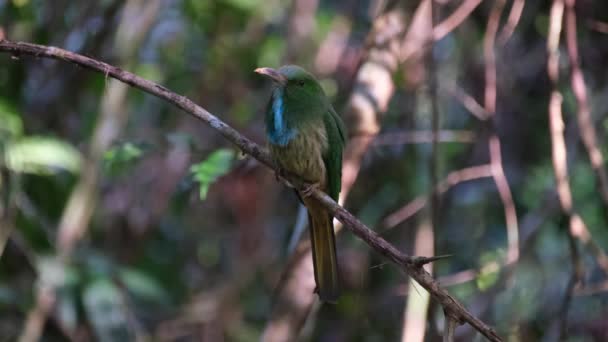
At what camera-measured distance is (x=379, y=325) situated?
5.54 metres

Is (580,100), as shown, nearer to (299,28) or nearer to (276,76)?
(276,76)

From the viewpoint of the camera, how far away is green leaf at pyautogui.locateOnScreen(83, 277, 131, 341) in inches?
181

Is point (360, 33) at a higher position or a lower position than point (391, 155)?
higher

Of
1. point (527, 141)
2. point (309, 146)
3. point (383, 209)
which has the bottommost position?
point (309, 146)

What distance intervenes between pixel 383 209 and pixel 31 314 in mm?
2329

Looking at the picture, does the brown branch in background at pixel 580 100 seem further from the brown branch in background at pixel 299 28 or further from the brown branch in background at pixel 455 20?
the brown branch in background at pixel 299 28

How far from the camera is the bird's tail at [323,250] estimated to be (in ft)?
10.4

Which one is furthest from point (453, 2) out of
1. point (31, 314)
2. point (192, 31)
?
point (31, 314)

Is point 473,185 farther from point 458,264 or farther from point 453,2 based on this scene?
point 453,2

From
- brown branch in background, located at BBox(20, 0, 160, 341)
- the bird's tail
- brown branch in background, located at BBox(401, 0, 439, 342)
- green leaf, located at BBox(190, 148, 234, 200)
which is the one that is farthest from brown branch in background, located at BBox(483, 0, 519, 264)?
brown branch in background, located at BBox(20, 0, 160, 341)

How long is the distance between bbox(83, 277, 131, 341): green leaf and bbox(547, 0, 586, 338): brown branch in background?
7.74 ft

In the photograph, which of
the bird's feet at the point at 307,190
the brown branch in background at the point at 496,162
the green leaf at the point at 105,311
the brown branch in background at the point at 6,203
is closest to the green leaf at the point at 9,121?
the brown branch in background at the point at 6,203

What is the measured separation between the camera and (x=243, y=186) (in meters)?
5.42

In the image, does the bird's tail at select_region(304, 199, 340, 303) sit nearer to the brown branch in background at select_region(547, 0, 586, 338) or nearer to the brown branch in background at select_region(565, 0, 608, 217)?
the brown branch in background at select_region(547, 0, 586, 338)
